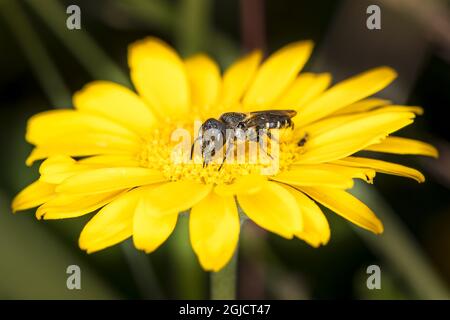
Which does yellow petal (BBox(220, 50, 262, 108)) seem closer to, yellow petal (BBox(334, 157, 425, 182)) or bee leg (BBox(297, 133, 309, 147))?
bee leg (BBox(297, 133, 309, 147))

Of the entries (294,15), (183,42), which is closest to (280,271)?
(183,42)

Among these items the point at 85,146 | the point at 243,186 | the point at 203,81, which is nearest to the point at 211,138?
the point at 243,186

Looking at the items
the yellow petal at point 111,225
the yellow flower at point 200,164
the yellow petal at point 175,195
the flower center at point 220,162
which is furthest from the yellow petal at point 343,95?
the yellow petal at point 111,225

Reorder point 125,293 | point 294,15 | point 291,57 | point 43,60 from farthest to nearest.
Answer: point 294,15, point 43,60, point 125,293, point 291,57

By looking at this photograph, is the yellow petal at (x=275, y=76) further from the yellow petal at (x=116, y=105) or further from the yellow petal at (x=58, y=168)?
the yellow petal at (x=58, y=168)

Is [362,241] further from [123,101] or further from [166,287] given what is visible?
[123,101]

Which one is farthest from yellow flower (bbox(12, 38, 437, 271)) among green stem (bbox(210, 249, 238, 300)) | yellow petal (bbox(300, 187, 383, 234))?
green stem (bbox(210, 249, 238, 300))
